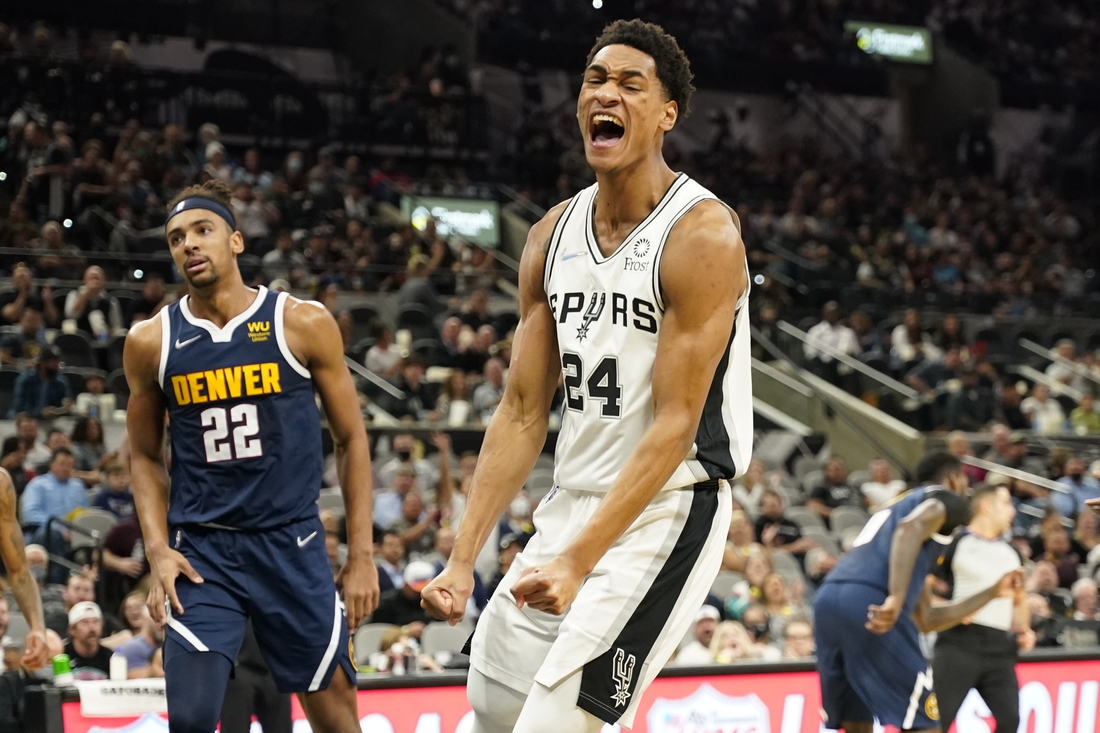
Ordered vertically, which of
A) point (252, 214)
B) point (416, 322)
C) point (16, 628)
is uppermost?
point (252, 214)

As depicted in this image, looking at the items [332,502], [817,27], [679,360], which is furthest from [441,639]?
[817,27]

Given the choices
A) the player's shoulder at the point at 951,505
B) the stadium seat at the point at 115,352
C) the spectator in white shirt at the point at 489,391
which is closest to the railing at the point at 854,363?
the spectator in white shirt at the point at 489,391

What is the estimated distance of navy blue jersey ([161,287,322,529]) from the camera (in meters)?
4.85

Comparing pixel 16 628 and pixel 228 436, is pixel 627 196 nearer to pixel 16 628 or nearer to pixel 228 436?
pixel 228 436

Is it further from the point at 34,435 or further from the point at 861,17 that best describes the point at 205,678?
the point at 861,17

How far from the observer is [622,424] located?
3.47 m

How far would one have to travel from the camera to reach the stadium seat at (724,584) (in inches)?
425

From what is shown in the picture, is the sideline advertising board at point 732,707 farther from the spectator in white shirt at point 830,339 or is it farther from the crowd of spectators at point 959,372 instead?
the spectator in white shirt at point 830,339

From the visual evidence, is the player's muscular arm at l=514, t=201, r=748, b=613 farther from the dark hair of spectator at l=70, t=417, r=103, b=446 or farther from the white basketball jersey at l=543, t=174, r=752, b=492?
the dark hair of spectator at l=70, t=417, r=103, b=446

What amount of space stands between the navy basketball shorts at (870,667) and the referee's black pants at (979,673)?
495 mm

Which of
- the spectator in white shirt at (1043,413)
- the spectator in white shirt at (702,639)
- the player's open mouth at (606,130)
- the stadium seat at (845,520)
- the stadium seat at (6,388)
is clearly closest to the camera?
the player's open mouth at (606,130)

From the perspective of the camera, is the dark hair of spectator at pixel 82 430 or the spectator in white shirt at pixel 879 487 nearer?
the dark hair of spectator at pixel 82 430

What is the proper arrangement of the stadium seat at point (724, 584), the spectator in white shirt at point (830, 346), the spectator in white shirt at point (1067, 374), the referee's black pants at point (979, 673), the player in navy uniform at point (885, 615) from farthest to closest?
the spectator in white shirt at point (1067, 374), the spectator in white shirt at point (830, 346), the stadium seat at point (724, 584), the referee's black pants at point (979, 673), the player in navy uniform at point (885, 615)

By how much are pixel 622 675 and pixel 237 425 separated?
201cm
